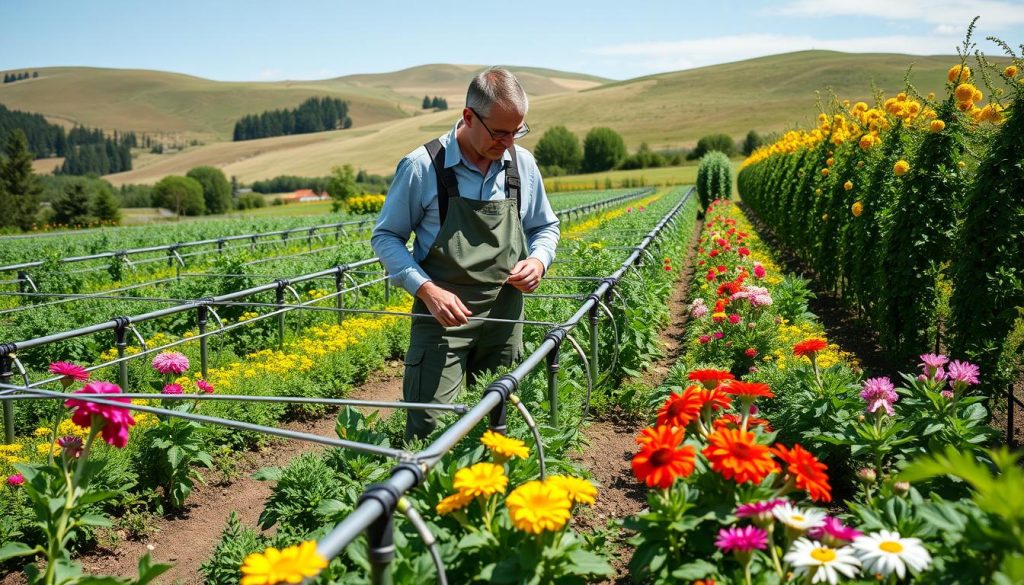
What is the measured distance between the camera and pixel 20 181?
5325 cm

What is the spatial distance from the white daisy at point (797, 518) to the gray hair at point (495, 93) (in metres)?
1.81

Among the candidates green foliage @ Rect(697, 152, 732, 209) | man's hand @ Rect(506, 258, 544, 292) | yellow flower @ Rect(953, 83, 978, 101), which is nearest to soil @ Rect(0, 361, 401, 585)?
man's hand @ Rect(506, 258, 544, 292)

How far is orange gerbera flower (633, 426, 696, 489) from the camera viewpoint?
1832mm

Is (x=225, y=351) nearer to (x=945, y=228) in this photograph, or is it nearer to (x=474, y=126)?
(x=474, y=126)

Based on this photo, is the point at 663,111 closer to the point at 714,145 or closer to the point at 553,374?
the point at 714,145

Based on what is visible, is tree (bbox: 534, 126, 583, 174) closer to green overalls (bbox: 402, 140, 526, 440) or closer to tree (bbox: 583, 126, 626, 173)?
tree (bbox: 583, 126, 626, 173)

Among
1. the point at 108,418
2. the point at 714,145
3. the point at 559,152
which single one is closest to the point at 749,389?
the point at 108,418

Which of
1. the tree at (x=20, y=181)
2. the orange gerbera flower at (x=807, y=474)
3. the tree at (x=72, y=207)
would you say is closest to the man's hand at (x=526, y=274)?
the orange gerbera flower at (x=807, y=474)

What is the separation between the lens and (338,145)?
12231 centimetres

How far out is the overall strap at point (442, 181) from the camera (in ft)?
10.4

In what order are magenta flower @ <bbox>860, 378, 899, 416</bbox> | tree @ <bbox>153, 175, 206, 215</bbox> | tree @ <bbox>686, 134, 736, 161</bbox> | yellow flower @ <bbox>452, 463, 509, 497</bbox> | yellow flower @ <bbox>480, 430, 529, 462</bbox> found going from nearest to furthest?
yellow flower @ <bbox>452, 463, 509, 497</bbox> < yellow flower @ <bbox>480, 430, 529, 462</bbox> < magenta flower @ <bbox>860, 378, 899, 416</bbox> < tree @ <bbox>153, 175, 206, 215</bbox> < tree @ <bbox>686, 134, 736, 161</bbox>

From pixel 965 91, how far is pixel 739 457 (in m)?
5.59

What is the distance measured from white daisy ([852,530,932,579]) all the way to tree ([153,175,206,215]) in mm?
74525

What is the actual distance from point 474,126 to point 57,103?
219 m
